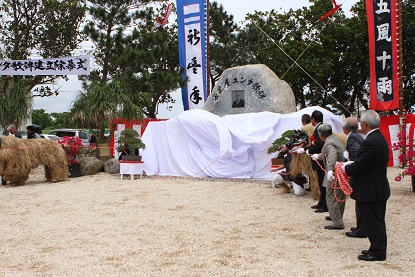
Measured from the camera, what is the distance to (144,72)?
1502cm

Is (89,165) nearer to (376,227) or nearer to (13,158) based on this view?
(13,158)

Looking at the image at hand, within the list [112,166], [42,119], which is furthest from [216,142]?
[42,119]

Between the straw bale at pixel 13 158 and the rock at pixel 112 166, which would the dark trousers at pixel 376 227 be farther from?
the rock at pixel 112 166

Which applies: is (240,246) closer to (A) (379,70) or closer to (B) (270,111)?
(B) (270,111)

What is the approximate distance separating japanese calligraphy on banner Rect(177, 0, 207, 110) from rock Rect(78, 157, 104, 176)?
11.2ft

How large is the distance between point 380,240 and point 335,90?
61.9 ft

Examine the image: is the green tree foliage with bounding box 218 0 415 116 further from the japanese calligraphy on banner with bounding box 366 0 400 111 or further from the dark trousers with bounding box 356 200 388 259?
the dark trousers with bounding box 356 200 388 259

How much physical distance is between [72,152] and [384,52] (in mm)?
8371

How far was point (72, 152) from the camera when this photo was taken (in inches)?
412

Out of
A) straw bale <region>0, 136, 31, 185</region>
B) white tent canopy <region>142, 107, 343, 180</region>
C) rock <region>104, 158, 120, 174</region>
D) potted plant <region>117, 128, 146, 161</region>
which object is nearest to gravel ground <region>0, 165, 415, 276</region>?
straw bale <region>0, 136, 31, 185</region>

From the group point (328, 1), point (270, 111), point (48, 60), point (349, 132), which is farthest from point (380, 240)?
point (328, 1)

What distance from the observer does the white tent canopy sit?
9.10 meters

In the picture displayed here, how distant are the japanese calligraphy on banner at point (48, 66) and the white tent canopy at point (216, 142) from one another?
11.4 ft

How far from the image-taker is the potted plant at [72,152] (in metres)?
10.3
